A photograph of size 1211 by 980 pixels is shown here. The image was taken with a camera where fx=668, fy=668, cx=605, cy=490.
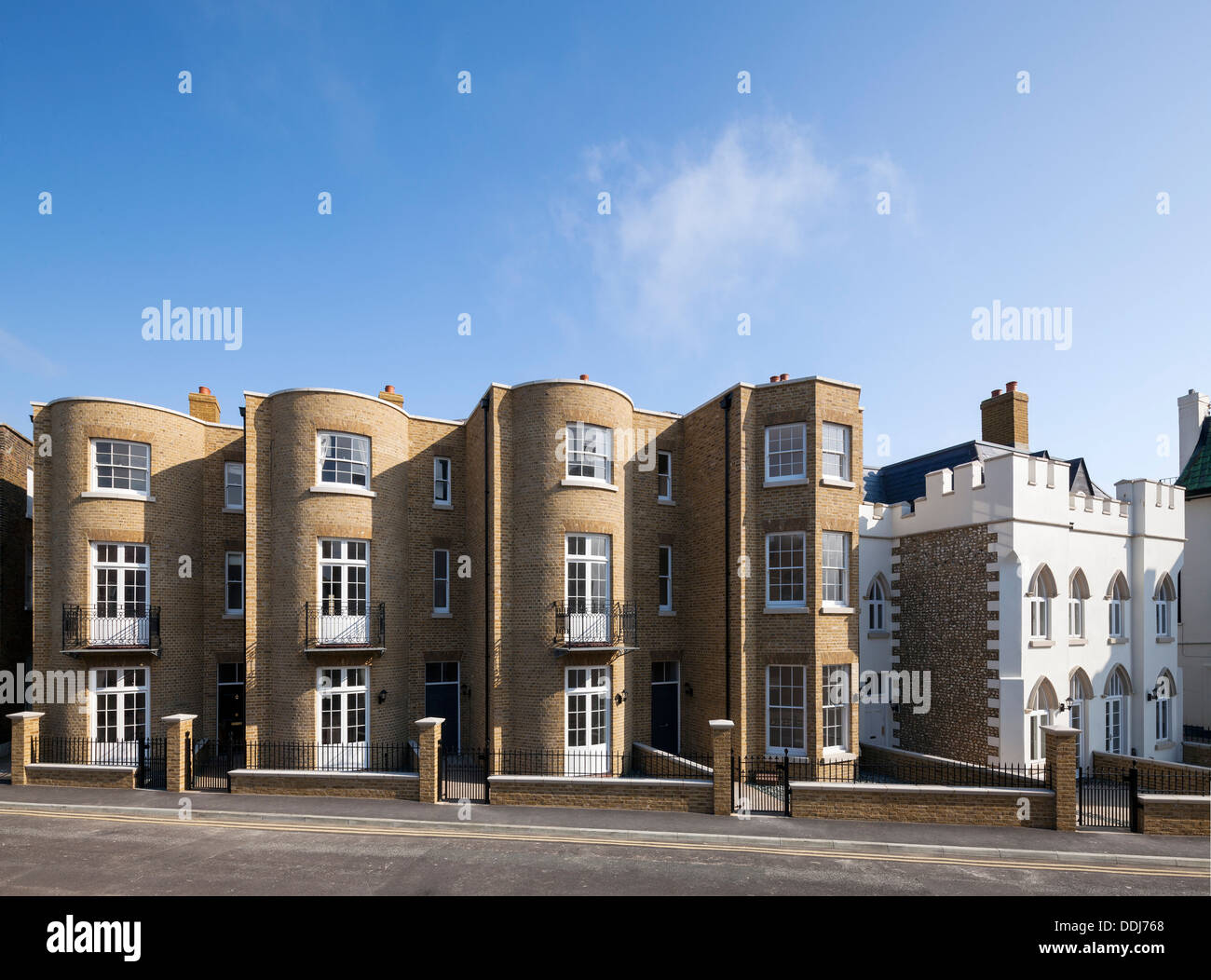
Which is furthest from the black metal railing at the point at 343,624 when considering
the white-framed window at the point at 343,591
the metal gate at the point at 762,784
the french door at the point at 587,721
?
the metal gate at the point at 762,784

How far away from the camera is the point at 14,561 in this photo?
23.2 m

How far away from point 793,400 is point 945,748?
36.4ft

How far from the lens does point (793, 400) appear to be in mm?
19109

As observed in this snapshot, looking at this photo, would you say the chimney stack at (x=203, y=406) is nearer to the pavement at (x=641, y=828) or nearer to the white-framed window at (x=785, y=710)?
the pavement at (x=641, y=828)

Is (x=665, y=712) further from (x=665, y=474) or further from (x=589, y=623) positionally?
(x=665, y=474)

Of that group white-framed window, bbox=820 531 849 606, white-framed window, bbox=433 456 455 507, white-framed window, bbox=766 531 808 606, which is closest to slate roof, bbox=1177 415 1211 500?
white-framed window, bbox=820 531 849 606

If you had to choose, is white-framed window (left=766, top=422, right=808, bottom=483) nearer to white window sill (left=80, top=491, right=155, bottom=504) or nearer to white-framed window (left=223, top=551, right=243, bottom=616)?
white-framed window (left=223, top=551, right=243, bottom=616)

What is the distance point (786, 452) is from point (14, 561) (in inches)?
1035

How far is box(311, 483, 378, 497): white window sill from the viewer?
19.1 metres

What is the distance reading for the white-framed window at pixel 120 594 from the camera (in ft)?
62.9

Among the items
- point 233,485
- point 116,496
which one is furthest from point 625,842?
point 116,496

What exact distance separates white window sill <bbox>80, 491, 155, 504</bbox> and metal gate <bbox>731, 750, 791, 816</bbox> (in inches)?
720

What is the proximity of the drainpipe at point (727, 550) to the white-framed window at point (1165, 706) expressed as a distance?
48.8 feet
